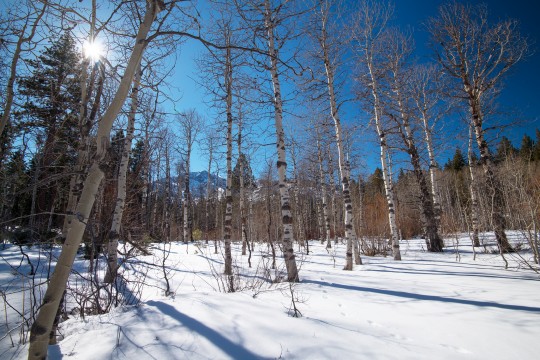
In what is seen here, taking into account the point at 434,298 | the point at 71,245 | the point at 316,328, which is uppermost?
the point at 71,245

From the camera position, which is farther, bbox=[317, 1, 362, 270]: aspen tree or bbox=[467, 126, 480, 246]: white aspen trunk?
bbox=[467, 126, 480, 246]: white aspen trunk

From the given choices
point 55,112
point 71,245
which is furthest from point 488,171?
point 55,112

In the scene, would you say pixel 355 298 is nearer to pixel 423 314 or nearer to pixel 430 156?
pixel 423 314

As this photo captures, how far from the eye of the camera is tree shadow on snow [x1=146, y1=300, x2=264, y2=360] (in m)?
1.98

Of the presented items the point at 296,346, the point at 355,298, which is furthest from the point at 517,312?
the point at 296,346

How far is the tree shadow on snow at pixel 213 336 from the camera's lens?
78.0 inches

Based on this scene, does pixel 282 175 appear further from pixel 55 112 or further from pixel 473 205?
pixel 473 205

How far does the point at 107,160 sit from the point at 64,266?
68cm

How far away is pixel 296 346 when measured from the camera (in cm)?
209

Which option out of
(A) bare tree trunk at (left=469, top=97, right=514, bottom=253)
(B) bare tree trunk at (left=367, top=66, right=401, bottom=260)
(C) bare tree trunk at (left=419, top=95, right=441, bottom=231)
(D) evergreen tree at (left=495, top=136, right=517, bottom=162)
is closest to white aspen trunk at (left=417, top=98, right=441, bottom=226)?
(C) bare tree trunk at (left=419, top=95, right=441, bottom=231)

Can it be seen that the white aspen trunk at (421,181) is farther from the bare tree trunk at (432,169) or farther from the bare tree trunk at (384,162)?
the bare tree trunk at (384,162)

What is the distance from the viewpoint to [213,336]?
2234 millimetres

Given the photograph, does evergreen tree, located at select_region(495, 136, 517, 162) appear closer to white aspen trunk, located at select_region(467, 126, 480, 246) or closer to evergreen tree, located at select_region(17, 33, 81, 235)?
white aspen trunk, located at select_region(467, 126, 480, 246)

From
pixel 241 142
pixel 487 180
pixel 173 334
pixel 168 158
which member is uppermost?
pixel 168 158
